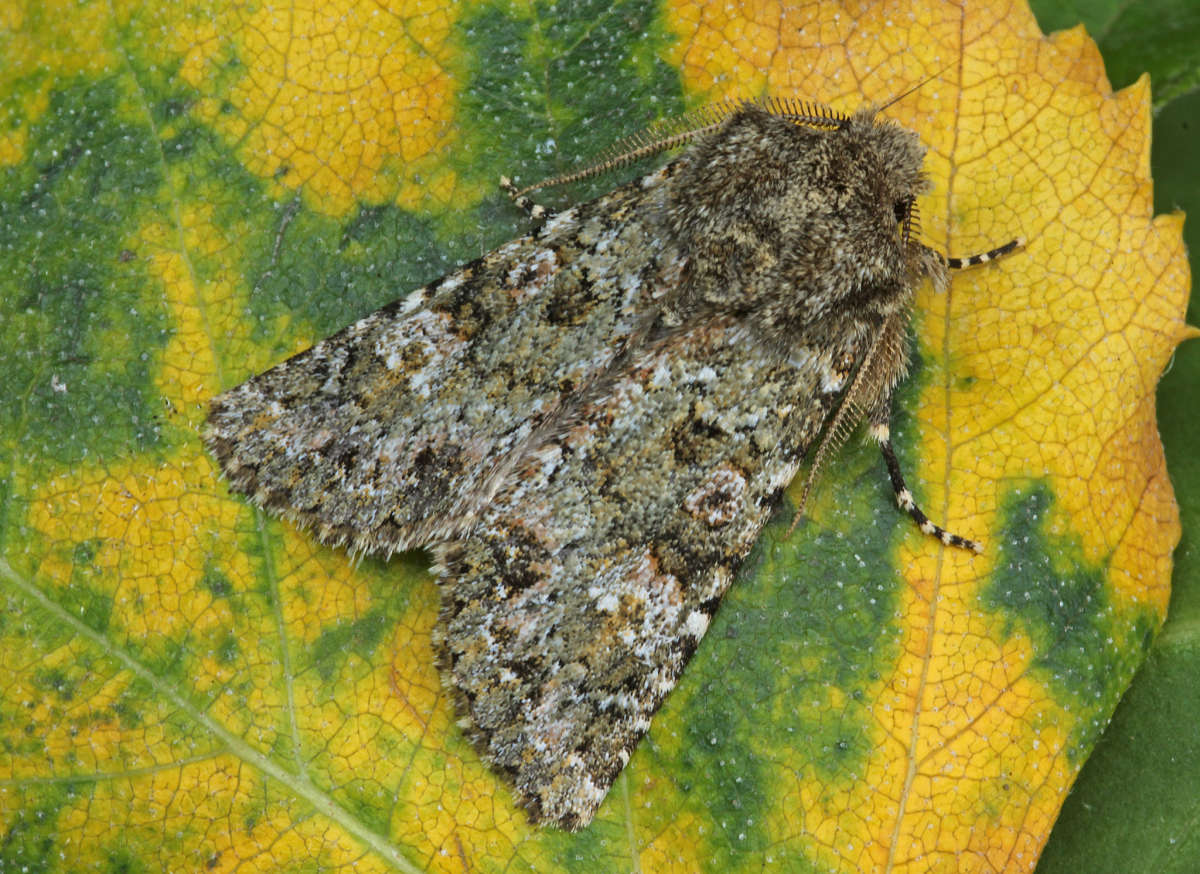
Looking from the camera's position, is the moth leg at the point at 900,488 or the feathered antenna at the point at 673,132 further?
the feathered antenna at the point at 673,132

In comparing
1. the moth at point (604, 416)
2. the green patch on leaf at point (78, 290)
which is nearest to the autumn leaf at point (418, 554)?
the green patch on leaf at point (78, 290)

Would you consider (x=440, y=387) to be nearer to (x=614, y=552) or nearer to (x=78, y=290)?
(x=614, y=552)

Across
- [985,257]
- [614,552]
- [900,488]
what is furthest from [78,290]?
[985,257]

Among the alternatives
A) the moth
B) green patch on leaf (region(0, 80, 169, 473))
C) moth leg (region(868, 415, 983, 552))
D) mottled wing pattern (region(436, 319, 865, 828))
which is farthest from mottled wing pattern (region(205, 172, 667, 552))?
moth leg (region(868, 415, 983, 552))

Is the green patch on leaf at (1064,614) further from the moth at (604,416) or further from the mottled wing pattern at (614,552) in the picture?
the mottled wing pattern at (614,552)

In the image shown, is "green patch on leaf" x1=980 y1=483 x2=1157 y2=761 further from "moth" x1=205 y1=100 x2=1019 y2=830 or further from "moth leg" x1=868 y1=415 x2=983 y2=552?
"moth" x1=205 y1=100 x2=1019 y2=830

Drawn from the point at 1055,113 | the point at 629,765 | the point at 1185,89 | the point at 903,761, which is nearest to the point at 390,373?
the point at 629,765
